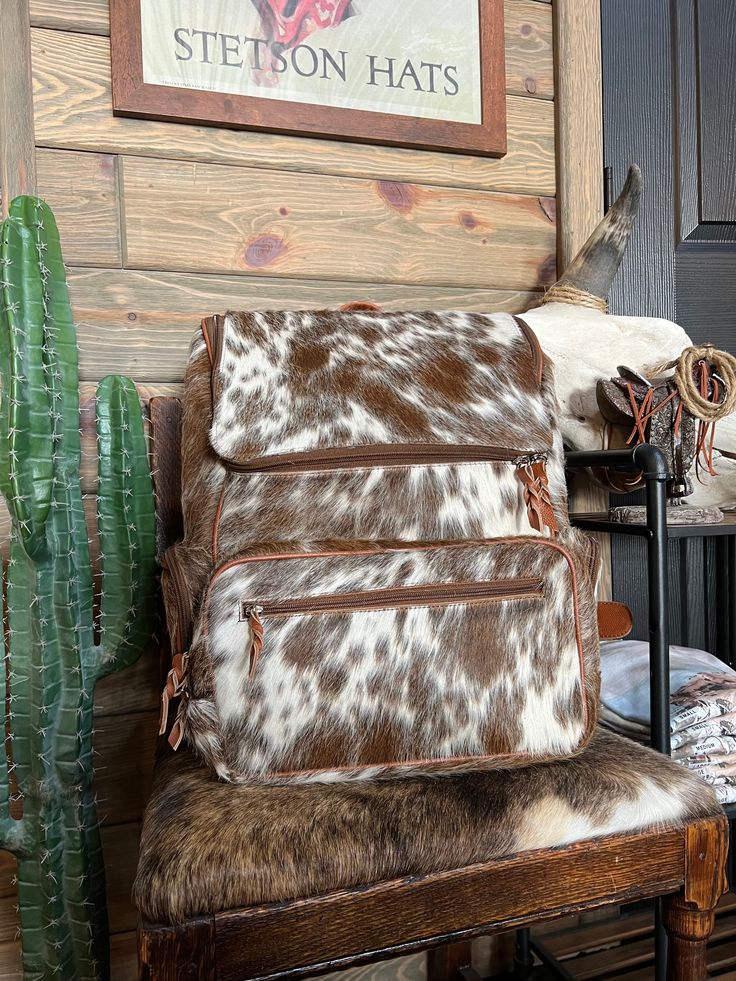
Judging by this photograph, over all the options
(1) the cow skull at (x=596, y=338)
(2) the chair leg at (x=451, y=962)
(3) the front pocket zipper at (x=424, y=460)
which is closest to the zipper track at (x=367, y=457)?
(3) the front pocket zipper at (x=424, y=460)

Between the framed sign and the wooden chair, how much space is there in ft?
3.00

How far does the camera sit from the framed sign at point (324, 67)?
1066 millimetres

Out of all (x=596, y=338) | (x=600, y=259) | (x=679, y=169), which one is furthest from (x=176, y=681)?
(x=679, y=169)

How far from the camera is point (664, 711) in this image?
90 centimetres

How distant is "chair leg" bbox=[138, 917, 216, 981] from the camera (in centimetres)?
Answer: 60

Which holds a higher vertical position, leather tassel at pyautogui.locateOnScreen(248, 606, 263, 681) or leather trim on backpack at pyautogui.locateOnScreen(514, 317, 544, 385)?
leather trim on backpack at pyautogui.locateOnScreen(514, 317, 544, 385)

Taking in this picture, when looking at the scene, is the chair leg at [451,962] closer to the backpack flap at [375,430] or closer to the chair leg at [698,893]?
the chair leg at [698,893]

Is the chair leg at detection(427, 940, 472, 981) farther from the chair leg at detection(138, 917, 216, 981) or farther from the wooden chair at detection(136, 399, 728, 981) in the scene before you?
the chair leg at detection(138, 917, 216, 981)

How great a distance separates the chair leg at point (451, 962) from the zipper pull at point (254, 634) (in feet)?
2.57

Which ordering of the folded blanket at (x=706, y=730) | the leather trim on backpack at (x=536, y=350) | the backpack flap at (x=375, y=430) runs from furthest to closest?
the folded blanket at (x=706, y=730) → the leather trim on backpack at (x=536, y=350) → the backpack flap at (x=375, y=430)

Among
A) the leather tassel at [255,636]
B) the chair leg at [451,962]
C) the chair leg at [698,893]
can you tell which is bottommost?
the chair leg at [451,962]

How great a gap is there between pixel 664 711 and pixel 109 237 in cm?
97

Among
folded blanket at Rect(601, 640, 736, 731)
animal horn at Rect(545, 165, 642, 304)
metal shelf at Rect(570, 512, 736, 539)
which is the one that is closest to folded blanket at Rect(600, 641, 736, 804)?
folded blanket at Rect(601, 640, 736, 731)

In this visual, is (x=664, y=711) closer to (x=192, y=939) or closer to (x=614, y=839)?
(x=614, y=839)
